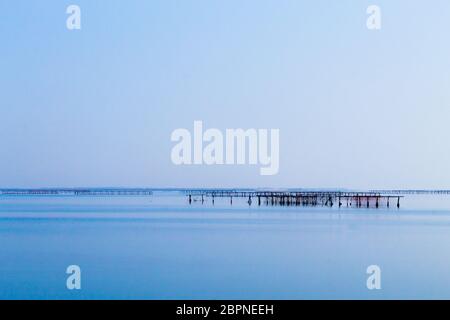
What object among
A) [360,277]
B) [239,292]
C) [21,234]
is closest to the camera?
[239,292]

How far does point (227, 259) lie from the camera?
11.8 metres

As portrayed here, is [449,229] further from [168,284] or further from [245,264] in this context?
[168,284]

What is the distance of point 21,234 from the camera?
17.1 meters

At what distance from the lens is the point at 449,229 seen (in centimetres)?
1770

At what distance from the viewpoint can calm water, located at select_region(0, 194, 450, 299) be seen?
8945 mm

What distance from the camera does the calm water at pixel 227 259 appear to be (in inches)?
352

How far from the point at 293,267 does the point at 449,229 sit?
8.60 meters

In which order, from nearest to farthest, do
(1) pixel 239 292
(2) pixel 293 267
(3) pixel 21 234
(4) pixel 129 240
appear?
(1) pixel 239 292 → (2) pixel 293 267 → (4) pixel 129 240 → (3) pixel 21 234
